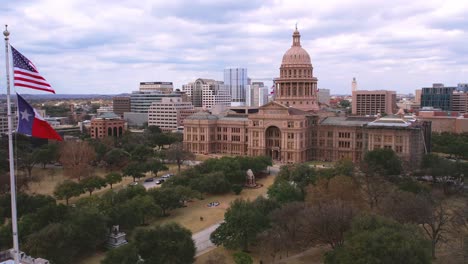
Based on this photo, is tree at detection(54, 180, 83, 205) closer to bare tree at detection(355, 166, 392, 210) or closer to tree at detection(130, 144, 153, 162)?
tree at detection(130, 144, 153, 162)

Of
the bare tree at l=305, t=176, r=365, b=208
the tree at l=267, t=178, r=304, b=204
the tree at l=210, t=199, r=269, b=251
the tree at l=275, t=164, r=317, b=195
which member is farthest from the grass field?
the bare tree at l=305, t=176, r=365, b=208

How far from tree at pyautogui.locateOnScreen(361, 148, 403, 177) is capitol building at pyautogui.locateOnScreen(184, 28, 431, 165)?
502 inches

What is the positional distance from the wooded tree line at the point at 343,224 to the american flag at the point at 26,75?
88.2 ft

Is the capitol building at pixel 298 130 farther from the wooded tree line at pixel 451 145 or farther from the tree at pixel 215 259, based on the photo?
the tree at pixel 215 259

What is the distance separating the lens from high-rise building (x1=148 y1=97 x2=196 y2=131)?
616ft

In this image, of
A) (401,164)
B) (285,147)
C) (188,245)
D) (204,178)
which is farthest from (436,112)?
(188,245)

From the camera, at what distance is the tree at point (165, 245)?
4020 cm

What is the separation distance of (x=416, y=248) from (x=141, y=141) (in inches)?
4034

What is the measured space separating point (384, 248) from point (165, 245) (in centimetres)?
1967

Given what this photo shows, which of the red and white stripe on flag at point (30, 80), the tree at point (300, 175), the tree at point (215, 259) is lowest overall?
the tree at point (215, 259)

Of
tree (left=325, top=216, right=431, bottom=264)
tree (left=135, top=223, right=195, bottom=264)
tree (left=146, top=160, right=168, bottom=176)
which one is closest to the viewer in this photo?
tree (left=325, top=216, right=431, bottom=264)

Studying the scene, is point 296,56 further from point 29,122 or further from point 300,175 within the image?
point 29,122

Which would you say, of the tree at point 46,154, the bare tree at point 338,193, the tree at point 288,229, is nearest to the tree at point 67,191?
the tree at point 46,154

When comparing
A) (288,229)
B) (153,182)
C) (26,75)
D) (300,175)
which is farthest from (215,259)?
(153,182)
